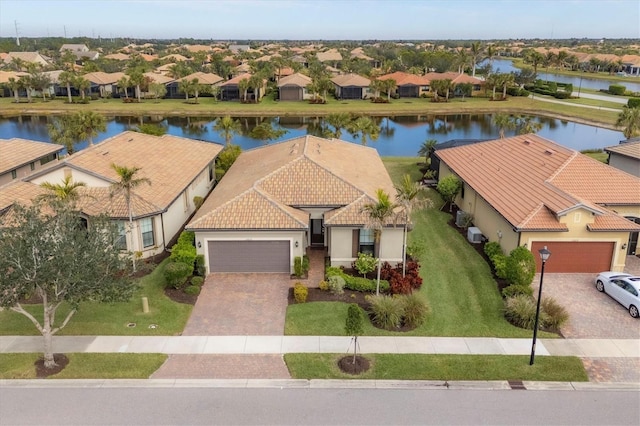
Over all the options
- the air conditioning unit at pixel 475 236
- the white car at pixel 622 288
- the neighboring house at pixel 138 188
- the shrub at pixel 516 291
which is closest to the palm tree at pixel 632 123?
the air conditioning unit at pixel 475 236

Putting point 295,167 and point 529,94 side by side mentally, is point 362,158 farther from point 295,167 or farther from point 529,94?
point 529,94

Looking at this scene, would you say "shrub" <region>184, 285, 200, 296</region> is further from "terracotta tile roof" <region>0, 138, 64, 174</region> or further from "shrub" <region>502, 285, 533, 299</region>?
"terracotta tile roof" <region>0, 138, 64, 174</region>

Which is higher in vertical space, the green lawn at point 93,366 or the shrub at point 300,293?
the shrub at point 300,293

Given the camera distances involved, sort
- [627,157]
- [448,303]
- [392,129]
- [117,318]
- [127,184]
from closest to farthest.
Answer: [117,318]
[448,303]
[127,184]
[627,157]
[392,129]

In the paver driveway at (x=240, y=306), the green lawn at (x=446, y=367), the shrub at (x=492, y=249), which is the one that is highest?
the shrub at (x=492, y=249)

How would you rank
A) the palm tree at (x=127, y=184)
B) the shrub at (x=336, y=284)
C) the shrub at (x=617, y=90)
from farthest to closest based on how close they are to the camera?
the shrub at (x=617, y=90), the palm tree at (x=127, y=184), the shrub at (x=336, y=284)

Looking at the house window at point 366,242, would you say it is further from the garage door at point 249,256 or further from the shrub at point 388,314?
the shrub at point 388,314

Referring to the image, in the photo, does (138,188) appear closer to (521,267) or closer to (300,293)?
(300,293)

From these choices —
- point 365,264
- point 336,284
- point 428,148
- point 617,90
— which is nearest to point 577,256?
point 365,264
